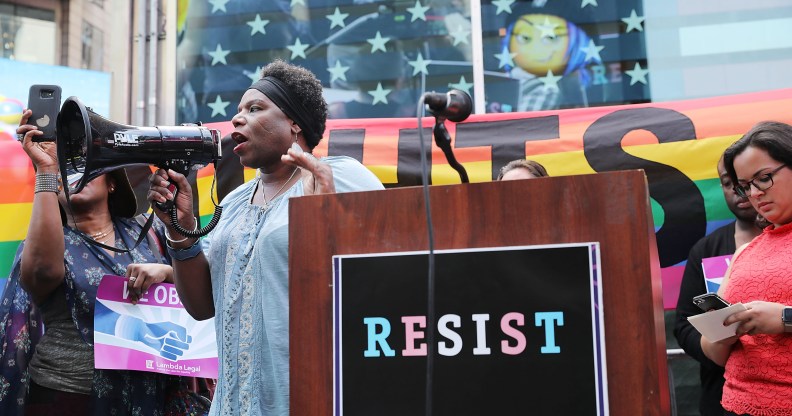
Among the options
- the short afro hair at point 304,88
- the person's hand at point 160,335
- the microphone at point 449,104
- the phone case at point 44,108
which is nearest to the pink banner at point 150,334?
the person's hand at point 160,335

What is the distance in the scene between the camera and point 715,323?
2.50m

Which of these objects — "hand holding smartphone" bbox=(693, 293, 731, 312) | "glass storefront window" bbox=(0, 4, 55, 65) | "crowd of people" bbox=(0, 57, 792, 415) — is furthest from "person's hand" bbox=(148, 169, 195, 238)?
"glass storefront window" bbox=(0, 4, 55, 65)

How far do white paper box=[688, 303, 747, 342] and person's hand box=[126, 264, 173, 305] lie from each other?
→ 2177mm

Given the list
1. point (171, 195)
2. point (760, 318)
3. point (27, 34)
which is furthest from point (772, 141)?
point (27, 34)

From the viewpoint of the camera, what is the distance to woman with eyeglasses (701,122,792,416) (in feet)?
7.88

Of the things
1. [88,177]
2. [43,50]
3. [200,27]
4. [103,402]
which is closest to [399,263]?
[88,177]

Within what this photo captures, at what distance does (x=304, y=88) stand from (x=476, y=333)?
1.47 m

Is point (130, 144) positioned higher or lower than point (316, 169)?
higher

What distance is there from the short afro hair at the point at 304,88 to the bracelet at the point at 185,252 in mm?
567

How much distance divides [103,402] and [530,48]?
12.1 feet

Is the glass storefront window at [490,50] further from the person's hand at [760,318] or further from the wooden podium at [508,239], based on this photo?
the wooden podium at [508,239]

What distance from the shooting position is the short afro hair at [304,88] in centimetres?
293

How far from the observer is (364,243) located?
1.85 meters

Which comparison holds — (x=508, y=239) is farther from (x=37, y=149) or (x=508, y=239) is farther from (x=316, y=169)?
(x=37, y=149)
